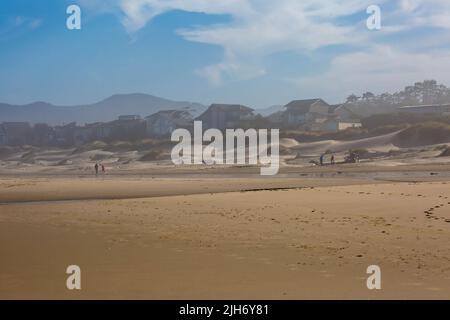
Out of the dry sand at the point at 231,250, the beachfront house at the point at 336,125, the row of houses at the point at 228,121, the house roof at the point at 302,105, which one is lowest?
the dry sand at the point at 231,250

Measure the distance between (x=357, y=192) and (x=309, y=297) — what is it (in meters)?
14.7

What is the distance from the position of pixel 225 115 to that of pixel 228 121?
44.5 inches

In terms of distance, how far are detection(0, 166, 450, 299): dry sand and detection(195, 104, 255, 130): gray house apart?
72.6m

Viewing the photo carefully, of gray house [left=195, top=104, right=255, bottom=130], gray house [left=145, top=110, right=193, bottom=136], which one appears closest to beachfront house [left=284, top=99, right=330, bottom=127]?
gray house [left=195, top=104, right=255, bottom=130]

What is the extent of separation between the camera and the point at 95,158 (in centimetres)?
7912

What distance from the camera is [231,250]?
30.9 ft

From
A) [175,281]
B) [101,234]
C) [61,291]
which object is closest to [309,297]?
[175,281]

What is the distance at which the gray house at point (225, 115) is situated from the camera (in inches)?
3501

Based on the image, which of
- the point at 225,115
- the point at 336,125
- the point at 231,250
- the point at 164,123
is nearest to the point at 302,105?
the point at 336,125

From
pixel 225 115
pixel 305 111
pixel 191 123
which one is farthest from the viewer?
pixel 191 123

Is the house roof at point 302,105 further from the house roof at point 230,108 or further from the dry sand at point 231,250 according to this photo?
the dry sand at point 231,250

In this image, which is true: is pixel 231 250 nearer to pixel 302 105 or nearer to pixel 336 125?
pixel 336 125

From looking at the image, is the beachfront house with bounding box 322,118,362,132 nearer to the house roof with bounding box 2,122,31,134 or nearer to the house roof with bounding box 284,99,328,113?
the house roof with bounding box 284,99,328,113

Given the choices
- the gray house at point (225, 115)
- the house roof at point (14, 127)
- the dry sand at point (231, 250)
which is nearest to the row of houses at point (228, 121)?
the gray house at point (225, 115)
